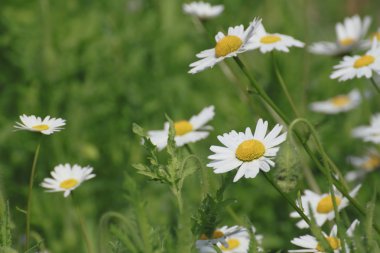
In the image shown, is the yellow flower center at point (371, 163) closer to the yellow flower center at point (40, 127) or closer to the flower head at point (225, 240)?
the flower head at point (225, 240)

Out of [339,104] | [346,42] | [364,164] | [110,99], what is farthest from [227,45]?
[339,104]

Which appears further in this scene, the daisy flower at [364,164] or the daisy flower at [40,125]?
the daisy flower at [364,164]

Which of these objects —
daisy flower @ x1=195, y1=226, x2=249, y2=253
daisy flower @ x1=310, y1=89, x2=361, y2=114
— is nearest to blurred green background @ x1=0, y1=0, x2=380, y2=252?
daisy flower @ x1=310, y1=89, x2=361, y2=114

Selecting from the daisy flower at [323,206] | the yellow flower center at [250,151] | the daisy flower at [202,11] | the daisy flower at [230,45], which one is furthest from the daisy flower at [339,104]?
the yellow flower center at [250,151]

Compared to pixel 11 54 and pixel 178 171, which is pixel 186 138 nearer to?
pixel 178 171

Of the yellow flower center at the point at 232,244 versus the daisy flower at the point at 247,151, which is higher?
the daisy flower at the point at 247,151

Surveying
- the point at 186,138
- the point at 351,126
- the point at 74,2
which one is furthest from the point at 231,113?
the point at 186,138

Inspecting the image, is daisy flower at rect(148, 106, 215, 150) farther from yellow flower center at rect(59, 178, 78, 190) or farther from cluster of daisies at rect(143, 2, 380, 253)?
yellow flower center at rect(59, 178, 78, 190)
